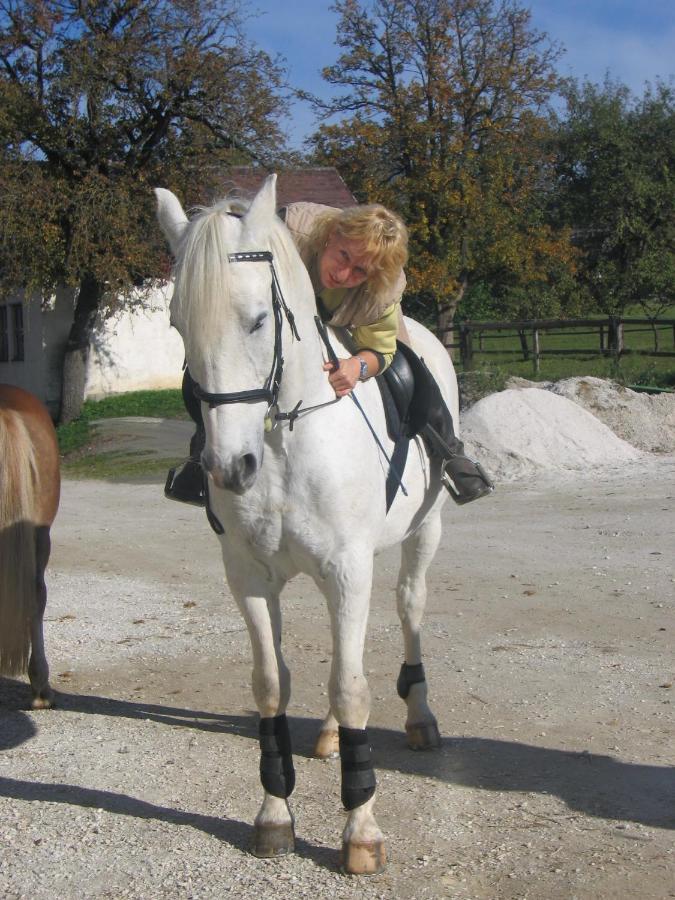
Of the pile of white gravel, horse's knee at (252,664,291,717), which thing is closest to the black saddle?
horse's knee at (252,664,291,717)

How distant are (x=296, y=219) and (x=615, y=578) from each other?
4600mm

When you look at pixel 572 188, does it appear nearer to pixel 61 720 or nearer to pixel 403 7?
pixel 403 7

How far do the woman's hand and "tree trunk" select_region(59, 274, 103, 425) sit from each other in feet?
58.6

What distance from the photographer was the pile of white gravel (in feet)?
41.6

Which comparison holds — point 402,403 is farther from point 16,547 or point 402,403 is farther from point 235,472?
point 16,547

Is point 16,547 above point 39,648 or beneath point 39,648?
above

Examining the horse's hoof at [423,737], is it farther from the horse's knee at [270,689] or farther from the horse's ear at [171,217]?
the horse's ear at [171,217]

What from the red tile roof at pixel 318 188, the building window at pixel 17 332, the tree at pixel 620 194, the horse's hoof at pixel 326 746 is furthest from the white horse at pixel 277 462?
the tree at pixel 620 194

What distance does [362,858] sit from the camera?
3.23 metres

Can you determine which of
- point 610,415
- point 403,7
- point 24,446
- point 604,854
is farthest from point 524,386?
point 403,7

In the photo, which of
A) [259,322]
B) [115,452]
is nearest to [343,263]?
[259,322]

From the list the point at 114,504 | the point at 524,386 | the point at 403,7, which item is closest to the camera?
the point at 114,504

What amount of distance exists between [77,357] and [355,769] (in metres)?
18.5

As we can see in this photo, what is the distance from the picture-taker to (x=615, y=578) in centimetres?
727
